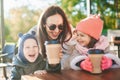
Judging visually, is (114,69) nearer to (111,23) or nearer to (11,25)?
(11,25)

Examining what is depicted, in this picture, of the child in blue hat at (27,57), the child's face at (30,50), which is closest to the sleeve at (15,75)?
the child in blue hat at (27,57)

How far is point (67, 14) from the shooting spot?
551cm

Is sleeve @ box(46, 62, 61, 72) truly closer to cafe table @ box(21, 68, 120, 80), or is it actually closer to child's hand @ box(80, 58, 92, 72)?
cafe table @ box(21, 68, 120, 80)

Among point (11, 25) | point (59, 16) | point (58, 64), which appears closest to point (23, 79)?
point (58, 64)

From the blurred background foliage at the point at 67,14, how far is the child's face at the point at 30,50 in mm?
4069

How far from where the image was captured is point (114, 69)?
1.46m

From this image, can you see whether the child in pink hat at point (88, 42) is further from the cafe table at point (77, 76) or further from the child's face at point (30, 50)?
the child's face at point (30, 50)

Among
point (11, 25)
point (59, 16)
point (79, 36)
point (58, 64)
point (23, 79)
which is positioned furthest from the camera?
point (11, 25)

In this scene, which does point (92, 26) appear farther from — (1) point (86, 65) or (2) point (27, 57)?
(2) point (27, 57)

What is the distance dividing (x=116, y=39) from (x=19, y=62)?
194 inches

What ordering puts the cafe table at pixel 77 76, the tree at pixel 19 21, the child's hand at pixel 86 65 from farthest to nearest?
the tree at pixel 19 21 → the child's hand at pixel 86 65 → the cafe table at pixel 77 76

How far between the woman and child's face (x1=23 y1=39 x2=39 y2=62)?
11 cm

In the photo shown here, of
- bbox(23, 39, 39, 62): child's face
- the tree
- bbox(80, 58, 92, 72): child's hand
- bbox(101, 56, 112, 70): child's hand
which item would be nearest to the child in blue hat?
bbox(23, 39, 39, 62): child's face

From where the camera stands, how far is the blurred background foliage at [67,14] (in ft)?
19.3
